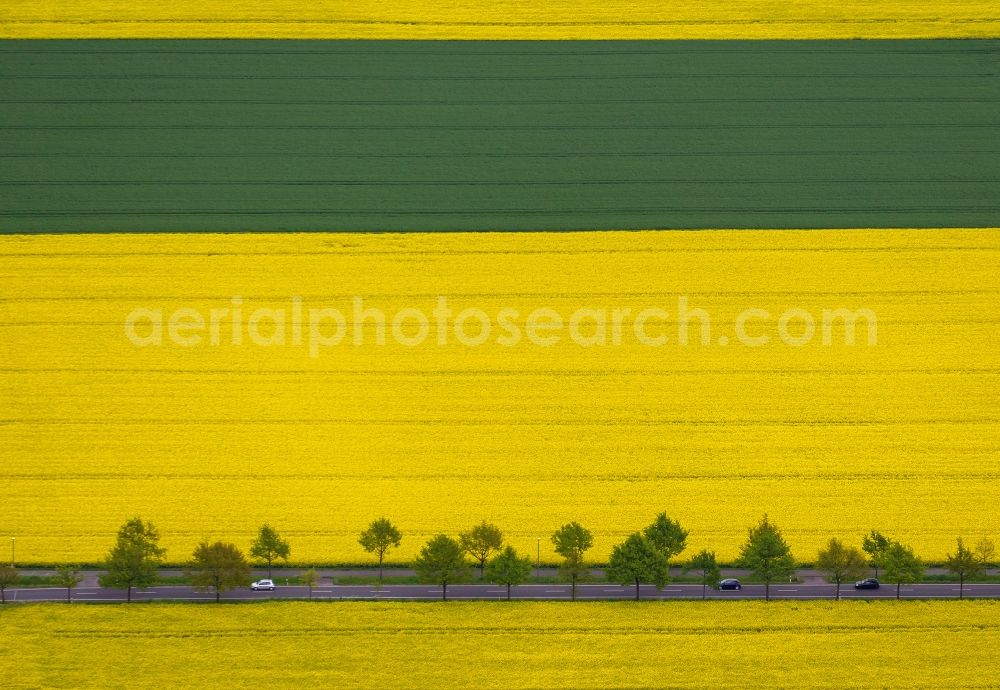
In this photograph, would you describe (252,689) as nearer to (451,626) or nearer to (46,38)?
(451,626)

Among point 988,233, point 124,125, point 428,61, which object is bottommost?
point 988,233

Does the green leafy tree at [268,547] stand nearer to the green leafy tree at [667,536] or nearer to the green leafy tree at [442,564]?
the green leafy tree at [442,564]

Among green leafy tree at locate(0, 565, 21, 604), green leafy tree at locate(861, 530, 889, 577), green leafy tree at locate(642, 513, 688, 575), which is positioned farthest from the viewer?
green leafy tree at locate(861, 530, 889, 577)

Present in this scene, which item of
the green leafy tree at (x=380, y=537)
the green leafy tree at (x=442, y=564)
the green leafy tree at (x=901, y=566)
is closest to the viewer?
the green leafy tree at (x=442, y=564)

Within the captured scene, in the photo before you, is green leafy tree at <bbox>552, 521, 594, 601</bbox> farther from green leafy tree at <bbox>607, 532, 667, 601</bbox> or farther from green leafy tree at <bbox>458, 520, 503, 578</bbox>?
green leafy tree at <bbox>458, 520, 503, 578</bbox>

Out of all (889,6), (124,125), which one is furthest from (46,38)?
(889,6)

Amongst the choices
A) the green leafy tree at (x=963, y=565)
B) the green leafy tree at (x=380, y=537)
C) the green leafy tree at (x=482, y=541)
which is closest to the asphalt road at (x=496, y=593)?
the green leafy tree at (x=963, y=565)

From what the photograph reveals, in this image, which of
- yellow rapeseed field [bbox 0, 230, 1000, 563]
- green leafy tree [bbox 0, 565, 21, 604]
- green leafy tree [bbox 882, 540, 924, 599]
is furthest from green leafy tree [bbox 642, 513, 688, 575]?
green leafy tree [bbox 0, 565, 21, 604]
